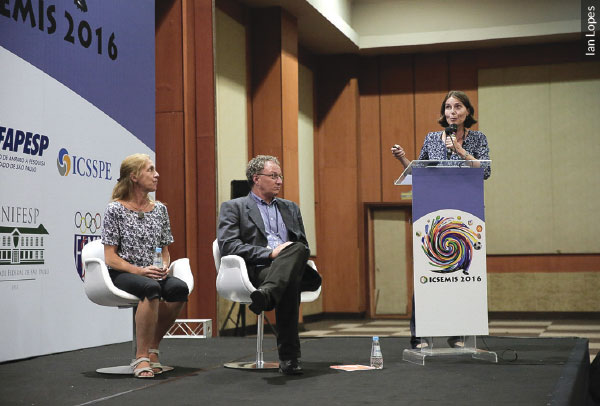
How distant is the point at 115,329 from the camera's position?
5.71 m

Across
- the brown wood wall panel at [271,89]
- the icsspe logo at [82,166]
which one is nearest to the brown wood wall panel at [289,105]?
the brown wood wall panel at [271,89]

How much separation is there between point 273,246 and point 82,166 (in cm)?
197

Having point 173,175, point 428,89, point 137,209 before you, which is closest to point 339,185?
point 428,89

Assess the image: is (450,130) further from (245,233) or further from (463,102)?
(245,233)

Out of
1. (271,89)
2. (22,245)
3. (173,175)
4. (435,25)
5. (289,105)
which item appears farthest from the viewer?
(435,25)

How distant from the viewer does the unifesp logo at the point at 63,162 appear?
5.12 m

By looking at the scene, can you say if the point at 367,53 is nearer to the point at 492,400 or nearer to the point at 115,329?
the point at 115,329

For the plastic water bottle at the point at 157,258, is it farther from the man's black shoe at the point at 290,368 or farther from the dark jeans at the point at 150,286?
the man's black shoe at the point at 290,368

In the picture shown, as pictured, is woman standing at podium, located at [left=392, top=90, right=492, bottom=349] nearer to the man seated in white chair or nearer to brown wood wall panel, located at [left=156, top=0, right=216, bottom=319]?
the man seated in white chair

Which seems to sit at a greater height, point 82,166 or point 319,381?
point 82,166

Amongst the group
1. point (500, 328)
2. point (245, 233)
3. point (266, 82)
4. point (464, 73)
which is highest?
point (464, 73)

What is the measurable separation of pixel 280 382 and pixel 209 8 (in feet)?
14.5

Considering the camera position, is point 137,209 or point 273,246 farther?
point 273,246

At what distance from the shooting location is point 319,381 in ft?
11.4
